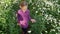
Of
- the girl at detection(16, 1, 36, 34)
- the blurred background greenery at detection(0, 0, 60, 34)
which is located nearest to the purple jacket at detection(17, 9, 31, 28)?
the girl at detection(16, 1, 36, 34)

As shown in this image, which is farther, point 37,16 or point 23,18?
point 37,16

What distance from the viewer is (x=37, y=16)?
6.32m

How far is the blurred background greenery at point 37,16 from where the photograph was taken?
6107 millimetres

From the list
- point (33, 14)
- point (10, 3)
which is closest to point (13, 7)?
point (10, 3)

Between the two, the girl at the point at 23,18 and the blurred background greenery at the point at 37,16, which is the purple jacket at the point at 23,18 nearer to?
the girl at the point at 23,18

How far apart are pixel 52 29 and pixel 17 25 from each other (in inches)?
36.5

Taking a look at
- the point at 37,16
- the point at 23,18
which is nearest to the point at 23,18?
the point at 23,18

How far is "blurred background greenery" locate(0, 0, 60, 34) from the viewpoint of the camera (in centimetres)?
611

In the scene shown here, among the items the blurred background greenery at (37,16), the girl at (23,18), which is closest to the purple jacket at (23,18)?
the girl at (23,18)

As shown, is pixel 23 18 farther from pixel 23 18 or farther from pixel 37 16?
pixel 37 16

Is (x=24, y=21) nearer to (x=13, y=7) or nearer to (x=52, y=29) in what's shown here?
(x=52, y=29)

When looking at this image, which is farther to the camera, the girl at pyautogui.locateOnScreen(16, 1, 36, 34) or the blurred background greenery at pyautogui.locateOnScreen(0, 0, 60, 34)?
the blurred background greenery at pyautogui.locateOnScreen(0, 0, 60, 34)

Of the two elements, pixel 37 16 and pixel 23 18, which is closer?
pixel 23 18

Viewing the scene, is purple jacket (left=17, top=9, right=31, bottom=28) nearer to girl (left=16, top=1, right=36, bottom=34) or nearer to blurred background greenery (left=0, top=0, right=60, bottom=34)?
girl (left=16, top=1, right=36, bottom=34)
